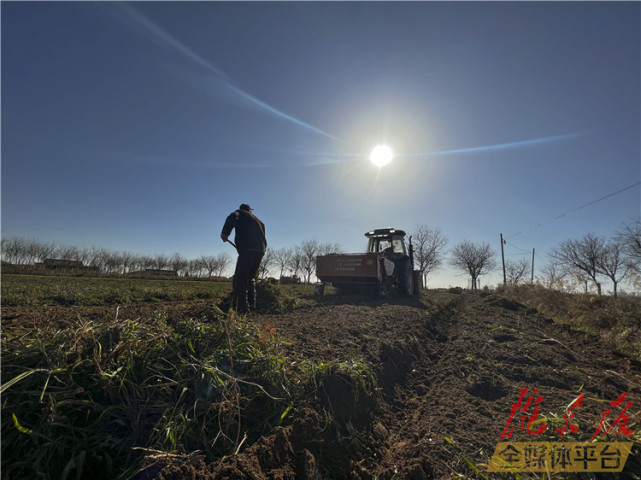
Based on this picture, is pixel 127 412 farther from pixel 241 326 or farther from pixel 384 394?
pixel 384 394

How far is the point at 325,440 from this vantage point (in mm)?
1758

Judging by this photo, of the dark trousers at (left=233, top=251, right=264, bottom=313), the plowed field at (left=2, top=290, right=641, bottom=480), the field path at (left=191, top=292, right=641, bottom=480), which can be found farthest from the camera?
the dark trousers at (left=233, top=251, right=264, bottom=313)

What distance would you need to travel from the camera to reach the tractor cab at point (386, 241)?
12.2 metres

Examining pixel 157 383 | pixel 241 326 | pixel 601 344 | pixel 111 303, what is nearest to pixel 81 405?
pixel 157 383

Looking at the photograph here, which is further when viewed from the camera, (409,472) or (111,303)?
(111,303)

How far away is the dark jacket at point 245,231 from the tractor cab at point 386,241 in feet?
26.0

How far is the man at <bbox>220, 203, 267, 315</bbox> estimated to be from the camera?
16.6 ft

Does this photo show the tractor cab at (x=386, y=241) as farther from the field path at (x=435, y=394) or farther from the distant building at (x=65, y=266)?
the distant building at (x=65, y=266)

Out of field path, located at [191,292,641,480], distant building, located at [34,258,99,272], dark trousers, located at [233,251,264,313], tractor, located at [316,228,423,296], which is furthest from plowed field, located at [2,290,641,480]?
distant building, located at [34,258,99,272]

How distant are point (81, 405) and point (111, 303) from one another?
23.7 ft

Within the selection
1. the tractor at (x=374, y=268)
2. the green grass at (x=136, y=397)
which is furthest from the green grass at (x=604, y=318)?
the green grass at (x=136, y=397)

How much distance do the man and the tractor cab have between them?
784 cm

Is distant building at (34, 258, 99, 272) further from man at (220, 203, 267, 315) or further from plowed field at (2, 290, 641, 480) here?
plowed field at (2, 290, 641, 480)

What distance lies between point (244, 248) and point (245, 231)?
0.35 meters
